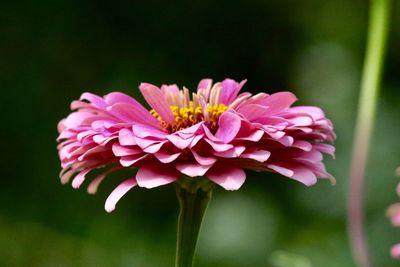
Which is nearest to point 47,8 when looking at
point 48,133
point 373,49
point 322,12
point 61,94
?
point 61,94

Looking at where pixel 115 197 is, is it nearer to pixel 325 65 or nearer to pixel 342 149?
pixel 342 149

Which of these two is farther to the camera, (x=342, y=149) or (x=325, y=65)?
(x=325, y=65)

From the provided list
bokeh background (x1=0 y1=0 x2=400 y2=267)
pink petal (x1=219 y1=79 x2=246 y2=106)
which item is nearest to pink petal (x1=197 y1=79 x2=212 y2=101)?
pink petal (x1=219 y1=79 x2=246 y2=106)

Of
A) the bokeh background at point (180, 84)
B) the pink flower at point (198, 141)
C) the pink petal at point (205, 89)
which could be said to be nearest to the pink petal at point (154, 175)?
the pink flower at point (198, 141)

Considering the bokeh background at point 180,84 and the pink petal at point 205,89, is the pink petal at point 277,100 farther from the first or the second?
the bokeh background at point 180,84

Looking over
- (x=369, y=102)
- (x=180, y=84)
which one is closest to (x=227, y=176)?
(x=369, y=102)

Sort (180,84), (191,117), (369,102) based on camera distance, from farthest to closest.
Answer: (180,84) < (369,102) < (191,117)

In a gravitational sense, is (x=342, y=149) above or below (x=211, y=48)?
below

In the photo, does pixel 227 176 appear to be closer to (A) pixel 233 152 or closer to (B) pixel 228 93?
(A) pixel 233 152
